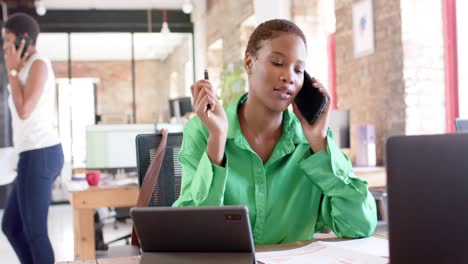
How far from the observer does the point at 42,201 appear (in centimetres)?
276

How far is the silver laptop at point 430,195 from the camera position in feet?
2.45

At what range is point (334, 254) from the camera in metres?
1.25

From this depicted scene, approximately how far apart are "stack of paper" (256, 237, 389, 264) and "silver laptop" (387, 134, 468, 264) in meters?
0.41

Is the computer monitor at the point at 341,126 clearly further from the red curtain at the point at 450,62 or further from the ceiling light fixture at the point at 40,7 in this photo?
the ceiling light fixture at the point at 40,7

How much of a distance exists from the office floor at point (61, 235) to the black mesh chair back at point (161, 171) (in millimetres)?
2767

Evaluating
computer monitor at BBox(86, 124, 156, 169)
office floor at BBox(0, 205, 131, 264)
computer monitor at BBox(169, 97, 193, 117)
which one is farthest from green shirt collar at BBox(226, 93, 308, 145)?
computer monitor at BBox(169, 97, 193, 117)

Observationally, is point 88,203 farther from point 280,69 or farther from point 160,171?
point 280,69

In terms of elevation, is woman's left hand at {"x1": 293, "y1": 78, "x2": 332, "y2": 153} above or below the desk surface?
above

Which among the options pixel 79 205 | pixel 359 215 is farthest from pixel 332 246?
pixel 79 205

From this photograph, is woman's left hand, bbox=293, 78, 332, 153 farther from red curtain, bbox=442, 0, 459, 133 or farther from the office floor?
the office floor

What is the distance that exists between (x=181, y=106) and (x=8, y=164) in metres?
3.66

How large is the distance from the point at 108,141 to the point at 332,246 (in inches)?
105

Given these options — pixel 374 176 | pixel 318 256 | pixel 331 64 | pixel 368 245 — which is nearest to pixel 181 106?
pixel 331 64

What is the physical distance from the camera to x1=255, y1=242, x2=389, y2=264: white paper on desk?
119cm
